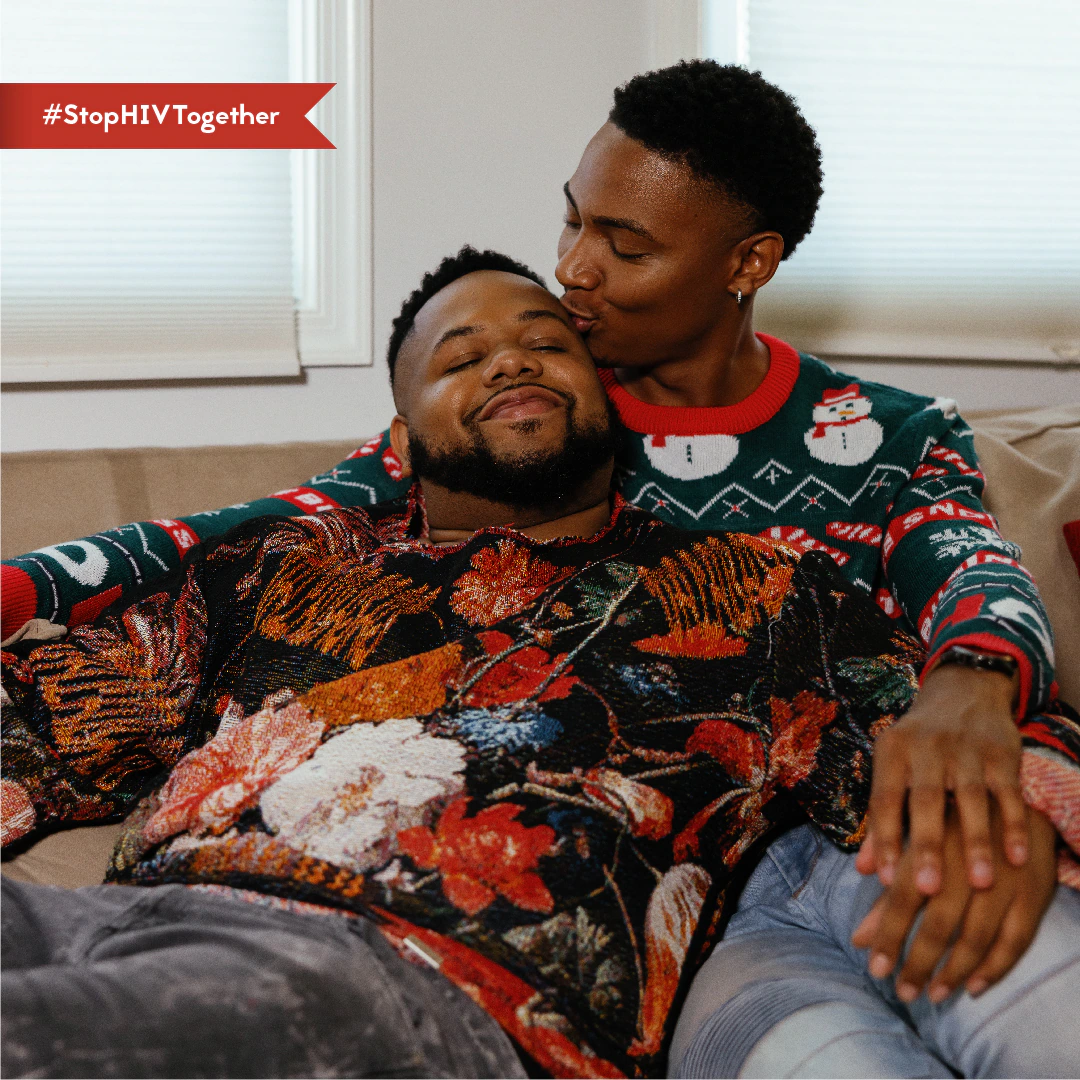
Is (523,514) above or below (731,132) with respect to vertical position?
below

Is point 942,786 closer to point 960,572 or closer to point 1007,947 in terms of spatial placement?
point 1007,947

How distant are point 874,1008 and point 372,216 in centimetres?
174

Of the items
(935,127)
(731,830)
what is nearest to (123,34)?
(935,127)

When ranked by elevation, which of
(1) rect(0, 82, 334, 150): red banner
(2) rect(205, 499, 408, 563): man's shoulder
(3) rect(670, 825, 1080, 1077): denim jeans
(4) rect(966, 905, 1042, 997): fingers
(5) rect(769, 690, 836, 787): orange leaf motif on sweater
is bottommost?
(3) rect(670, 825, 1080, 1077): denim jeans

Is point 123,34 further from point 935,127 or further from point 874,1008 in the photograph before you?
point 874,1008

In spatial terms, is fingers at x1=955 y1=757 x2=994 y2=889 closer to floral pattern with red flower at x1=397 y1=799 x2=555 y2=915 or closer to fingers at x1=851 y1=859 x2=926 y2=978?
fingers at x1=851 y1=859 x2=926 y2=978

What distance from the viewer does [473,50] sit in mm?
2207

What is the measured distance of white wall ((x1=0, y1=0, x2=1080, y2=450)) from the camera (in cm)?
218

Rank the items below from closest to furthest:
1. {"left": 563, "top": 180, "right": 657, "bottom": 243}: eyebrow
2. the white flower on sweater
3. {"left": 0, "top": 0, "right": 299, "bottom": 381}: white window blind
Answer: the white flower on sweater
{"left": 563, "top": 180, "right": 657, "bottom": 243}: eyebrow
{"left": 0, "top": 0, "right": 299, "bottom": 381}: white window blind

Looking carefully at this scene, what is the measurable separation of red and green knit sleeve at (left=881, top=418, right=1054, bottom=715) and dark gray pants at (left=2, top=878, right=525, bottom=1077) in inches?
23.5

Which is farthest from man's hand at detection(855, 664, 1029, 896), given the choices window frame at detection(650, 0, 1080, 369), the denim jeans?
window frame at detection(650, 0, 1080, 369)

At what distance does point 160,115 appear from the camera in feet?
7.04

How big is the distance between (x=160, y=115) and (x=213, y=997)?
1.83m

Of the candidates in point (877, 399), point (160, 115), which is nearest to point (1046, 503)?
point (877, 399)
